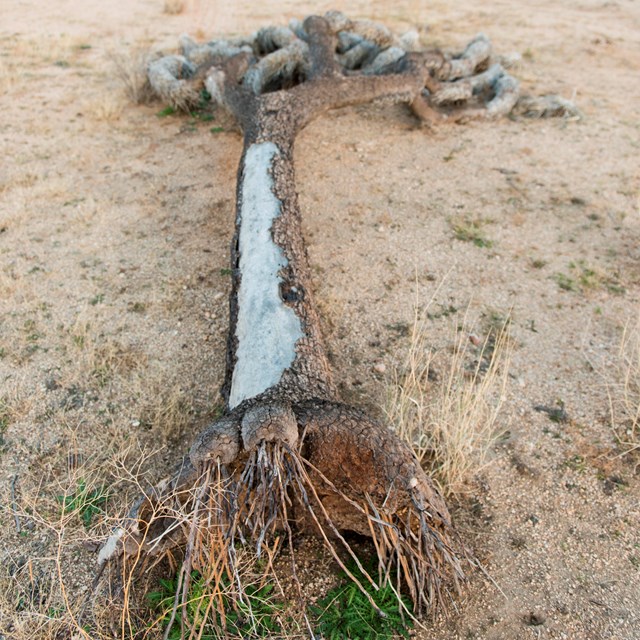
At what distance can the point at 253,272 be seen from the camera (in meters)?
3.66

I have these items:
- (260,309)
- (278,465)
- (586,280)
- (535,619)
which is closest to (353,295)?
(260,309)

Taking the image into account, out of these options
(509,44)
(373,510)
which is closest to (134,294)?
(373,510)

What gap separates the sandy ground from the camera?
2756 mm

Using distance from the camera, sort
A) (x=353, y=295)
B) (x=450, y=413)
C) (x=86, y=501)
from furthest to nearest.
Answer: (x=353, y=295), (x=450, y=413), (x=86, y=501)

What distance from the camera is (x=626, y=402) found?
329 centimetres

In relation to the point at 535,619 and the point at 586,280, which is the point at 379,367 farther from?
the point at 586,280

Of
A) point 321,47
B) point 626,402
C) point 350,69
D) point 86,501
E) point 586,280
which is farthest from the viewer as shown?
point 350,69

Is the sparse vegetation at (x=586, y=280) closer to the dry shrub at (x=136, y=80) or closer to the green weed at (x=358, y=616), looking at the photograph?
the green weed at (x=358, y=616)

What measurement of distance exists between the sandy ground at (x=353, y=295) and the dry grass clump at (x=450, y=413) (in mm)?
120

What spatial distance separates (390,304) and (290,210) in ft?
3.26

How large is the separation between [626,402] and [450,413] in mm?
1043

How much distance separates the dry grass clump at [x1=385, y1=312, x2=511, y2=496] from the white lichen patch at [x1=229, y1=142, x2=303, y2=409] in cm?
67

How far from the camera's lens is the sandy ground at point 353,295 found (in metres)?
2.76

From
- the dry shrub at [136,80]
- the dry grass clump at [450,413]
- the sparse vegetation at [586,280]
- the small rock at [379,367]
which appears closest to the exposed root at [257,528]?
the dry grass clump at [450,413]
